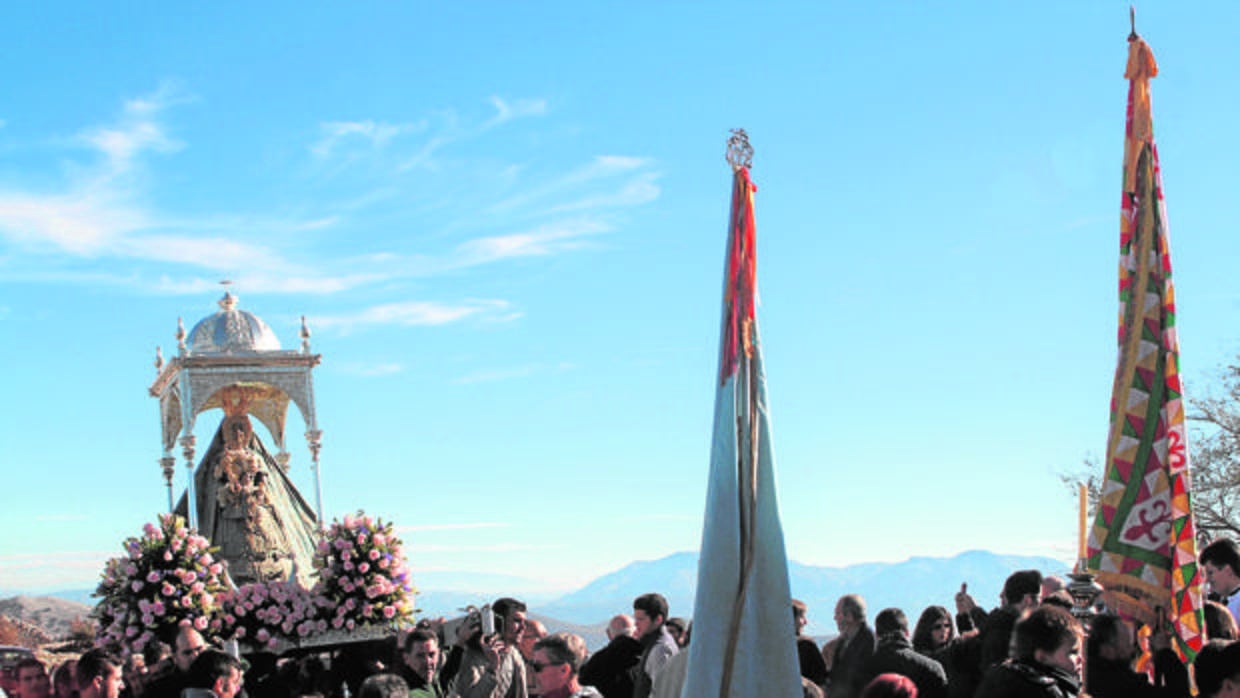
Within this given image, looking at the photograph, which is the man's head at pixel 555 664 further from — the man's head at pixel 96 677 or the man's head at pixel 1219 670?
the man's head at pixel 1219 670

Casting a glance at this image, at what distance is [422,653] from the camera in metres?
9.45

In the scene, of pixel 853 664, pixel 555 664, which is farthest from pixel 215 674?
pixel 853 664

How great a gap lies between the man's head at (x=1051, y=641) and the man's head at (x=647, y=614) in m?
3.15

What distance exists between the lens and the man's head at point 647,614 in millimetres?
9227

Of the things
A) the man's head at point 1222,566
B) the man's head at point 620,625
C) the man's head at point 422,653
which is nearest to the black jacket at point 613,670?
the man's head at point 620,625

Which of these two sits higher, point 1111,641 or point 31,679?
point 31,679

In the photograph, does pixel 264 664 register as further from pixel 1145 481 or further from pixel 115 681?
pixel 1145 481

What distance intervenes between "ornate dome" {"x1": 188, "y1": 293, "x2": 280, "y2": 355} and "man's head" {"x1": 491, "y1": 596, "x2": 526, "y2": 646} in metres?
14.2

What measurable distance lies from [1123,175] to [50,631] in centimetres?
4956

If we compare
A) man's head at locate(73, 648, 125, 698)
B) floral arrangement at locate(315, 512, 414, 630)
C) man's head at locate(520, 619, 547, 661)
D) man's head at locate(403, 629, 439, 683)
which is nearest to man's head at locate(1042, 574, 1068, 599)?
man's head at locate(520, 619, 547, 661)

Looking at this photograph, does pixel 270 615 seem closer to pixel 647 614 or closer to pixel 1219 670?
pixel 647 614

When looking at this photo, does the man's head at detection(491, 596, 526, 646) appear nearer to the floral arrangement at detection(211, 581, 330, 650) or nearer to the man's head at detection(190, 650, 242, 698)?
the man's head at detection(190, 650, 242, 698)

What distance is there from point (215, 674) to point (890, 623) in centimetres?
418

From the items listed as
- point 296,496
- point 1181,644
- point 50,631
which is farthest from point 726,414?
point 50,631
